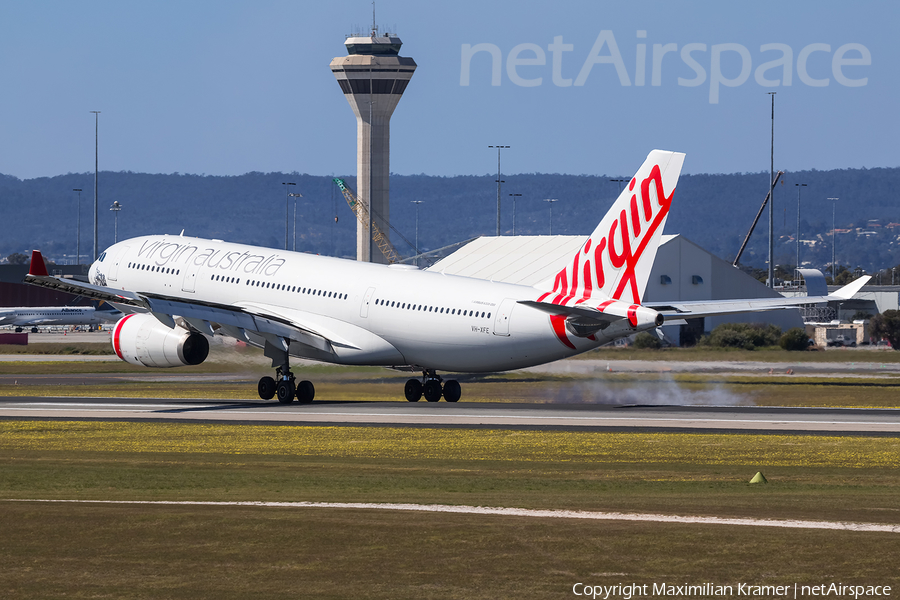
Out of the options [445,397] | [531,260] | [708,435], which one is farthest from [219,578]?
[531,260]

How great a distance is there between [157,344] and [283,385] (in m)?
5.24

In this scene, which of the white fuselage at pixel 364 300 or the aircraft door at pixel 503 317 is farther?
the white fuselage at pixel 364 300

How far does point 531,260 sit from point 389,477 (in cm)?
8748

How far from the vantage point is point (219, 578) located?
50.6 feet

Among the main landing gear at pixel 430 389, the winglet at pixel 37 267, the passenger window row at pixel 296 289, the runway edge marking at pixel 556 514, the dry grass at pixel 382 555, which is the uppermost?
the winglet at pixel 37 267

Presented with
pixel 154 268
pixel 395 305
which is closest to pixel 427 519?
pixel 395 305

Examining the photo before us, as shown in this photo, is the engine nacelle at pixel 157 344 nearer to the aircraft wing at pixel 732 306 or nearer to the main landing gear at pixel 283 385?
the main landing gear at pixel 283 385

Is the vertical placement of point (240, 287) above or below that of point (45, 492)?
above

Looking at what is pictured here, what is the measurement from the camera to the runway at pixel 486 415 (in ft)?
131

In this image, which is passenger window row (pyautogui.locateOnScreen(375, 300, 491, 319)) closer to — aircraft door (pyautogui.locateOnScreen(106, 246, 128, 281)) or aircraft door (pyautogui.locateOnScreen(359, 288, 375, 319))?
aircraft door (pyautogui.locateOnScreen(359, 288, 375, 319))

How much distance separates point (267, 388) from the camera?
51.1 m

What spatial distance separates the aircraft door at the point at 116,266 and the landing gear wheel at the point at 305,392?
12363mm

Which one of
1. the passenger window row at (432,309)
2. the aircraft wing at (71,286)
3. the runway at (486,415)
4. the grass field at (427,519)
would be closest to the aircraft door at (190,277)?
the aircraft wing at (71,286)

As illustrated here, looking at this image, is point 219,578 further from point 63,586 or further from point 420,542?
point 420,542
